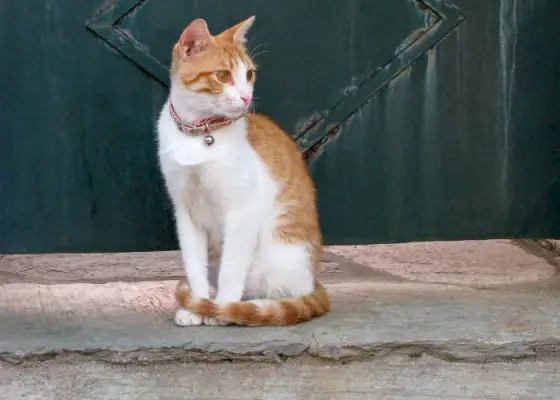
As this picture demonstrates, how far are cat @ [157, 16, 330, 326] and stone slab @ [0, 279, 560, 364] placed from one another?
0.07m

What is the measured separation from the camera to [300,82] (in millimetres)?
2287

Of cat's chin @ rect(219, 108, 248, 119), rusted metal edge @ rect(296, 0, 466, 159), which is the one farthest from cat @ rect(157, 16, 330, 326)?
rusted metal edge @ rect(296, 0, 466, 159)

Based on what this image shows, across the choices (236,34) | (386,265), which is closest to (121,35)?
(236,34)

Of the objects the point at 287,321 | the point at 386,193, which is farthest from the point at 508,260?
the point at 287,321

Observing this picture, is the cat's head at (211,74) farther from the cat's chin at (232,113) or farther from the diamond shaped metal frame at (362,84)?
the diamond shaped metal frame at (362,84)

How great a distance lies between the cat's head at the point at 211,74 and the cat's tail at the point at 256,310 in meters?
0.45

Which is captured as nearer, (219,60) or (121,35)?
(219,60)

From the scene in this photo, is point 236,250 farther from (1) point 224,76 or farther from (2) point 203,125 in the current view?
(1) point 224,76

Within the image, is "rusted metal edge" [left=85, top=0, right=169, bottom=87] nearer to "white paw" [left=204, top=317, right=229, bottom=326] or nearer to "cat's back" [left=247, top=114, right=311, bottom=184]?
"cat's back" [left=247, top=114, right=311, bottom=184]

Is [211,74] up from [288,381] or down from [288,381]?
up

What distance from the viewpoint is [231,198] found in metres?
1.73

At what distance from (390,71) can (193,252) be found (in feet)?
2.93

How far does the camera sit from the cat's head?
66.1 inches

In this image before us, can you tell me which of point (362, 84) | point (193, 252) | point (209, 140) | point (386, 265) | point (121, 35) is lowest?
point (386, 265)
